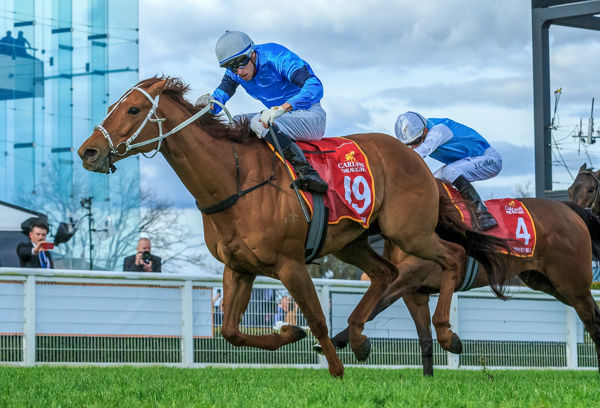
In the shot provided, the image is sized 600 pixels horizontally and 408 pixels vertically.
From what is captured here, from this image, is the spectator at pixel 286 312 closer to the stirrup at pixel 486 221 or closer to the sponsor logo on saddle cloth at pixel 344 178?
the stirrup at pixel 486 221

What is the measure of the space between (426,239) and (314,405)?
2604mm

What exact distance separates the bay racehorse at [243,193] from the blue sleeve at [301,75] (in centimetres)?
45

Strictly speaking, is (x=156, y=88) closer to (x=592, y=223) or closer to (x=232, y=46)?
(x=232, y=46)

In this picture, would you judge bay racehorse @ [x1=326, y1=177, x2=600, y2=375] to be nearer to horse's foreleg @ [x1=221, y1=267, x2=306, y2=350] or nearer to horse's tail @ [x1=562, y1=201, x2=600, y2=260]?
horse's tail @ [x1=562, y1=201, x2=600, y2=260]

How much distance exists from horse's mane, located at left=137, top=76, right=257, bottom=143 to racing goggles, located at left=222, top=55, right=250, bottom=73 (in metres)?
0.34

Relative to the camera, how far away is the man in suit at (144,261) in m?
10.9

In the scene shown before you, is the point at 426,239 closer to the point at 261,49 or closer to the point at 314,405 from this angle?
the point at 261,49

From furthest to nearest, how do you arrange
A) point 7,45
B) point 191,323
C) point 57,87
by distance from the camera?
1. point 57,87
2. point 7,45
3. point 191,323

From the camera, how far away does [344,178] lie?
638 centimetres

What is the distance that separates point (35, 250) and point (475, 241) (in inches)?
189

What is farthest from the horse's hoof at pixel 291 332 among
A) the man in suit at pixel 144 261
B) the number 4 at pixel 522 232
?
the man in suit at pixel 144 261

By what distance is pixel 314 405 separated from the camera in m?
4.46

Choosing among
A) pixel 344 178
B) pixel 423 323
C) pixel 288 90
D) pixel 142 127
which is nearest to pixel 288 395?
pixel 344 178

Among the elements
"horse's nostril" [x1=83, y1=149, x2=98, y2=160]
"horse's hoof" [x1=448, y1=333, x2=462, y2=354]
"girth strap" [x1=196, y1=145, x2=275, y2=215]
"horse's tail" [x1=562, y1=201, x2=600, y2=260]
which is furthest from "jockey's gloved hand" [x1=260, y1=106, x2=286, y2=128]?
"horse's tail" [x1=562, y1=201, x2=600, y2=260]
